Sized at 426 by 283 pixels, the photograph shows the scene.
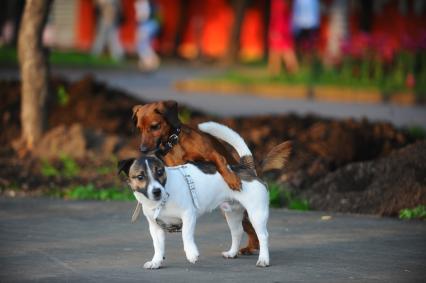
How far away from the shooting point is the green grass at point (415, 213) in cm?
1102

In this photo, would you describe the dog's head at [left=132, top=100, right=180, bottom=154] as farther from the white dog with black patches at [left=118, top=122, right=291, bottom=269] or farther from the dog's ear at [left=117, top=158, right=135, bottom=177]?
the dog's ear at [left=117, top=158, right=135, bottom=177]

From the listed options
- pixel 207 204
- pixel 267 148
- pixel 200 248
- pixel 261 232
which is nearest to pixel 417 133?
pixel 267 148

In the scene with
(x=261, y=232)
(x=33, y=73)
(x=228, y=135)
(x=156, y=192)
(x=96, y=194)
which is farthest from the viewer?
(x=33, y=73)

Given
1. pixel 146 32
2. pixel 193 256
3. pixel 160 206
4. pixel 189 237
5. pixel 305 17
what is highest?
pixel 160 206

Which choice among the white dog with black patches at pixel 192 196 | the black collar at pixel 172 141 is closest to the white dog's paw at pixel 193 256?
the white dog with black patches at pixel 192 196

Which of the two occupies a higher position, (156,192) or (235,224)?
(156,192)

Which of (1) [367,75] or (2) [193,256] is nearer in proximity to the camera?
(2) [193,256]

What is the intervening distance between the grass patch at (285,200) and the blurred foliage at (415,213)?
108 cm

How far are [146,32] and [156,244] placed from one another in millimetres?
29890

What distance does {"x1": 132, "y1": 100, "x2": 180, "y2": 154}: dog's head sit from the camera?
31.1 ft

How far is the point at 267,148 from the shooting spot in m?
13.9

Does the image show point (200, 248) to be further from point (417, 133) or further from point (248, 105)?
point (248, 105)

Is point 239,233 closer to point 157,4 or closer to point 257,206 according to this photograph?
point 257,206

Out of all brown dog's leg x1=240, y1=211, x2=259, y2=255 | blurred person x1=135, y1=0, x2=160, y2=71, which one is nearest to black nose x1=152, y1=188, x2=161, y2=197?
brown dog's leg x1=240, y1=211, x2=259, y2=255
